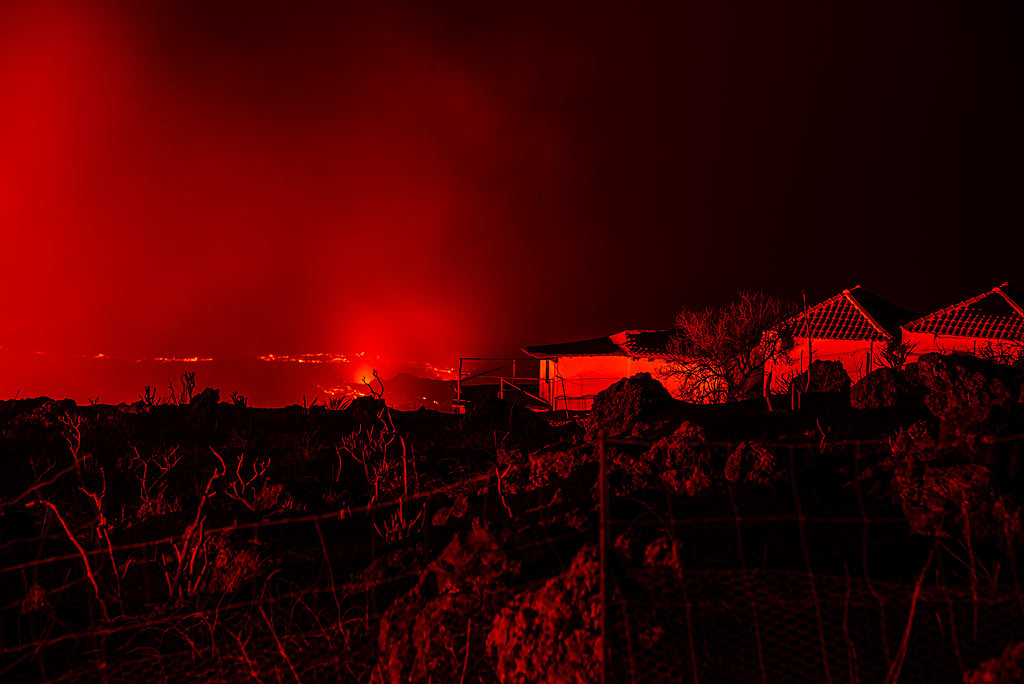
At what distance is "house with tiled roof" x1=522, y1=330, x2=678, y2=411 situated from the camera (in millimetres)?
38469

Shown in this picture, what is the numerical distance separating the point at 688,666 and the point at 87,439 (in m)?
14.5

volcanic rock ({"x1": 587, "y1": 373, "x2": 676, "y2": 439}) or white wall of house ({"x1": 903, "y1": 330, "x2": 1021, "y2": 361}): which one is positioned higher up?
white wall of house ({"x1": 903, "y1": 330, "x2": 1021, "y2": 361})

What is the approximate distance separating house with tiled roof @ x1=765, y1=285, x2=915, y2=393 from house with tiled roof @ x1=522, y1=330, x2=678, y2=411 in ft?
19.4

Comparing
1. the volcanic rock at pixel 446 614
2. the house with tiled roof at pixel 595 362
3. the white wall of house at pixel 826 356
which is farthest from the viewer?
the house with tiled roof at pixel 595 362

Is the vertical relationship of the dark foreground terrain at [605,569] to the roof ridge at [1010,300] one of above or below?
below

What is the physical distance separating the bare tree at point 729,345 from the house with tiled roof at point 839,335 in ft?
1.75

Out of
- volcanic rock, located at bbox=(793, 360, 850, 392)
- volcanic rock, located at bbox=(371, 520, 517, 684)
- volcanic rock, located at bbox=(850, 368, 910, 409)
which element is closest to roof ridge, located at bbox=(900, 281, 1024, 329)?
volcanic rock, located at bbox=(793, 360, 850, 392)

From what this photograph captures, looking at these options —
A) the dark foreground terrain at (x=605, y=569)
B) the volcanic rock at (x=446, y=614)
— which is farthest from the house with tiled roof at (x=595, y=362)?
the volcanic rock at (x=446, y=614)

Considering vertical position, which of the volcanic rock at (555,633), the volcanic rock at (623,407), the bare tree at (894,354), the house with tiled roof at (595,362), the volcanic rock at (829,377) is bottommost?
the volcanic rock at (555,633)

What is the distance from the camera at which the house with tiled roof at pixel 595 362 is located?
1515 inches

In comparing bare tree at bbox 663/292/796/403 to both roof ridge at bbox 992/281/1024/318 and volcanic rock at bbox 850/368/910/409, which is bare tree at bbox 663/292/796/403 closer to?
roof ridge at bbox 992/281/1024/318

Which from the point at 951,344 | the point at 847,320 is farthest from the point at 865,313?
the point at 951,344

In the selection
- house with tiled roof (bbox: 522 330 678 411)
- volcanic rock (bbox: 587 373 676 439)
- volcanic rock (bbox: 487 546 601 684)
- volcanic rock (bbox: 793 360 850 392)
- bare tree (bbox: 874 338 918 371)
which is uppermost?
house with tiled roof (bbox: 522 330 678 411)

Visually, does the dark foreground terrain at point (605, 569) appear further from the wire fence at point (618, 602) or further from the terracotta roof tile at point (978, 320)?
the terracotta roof tile at point (978, 320)
